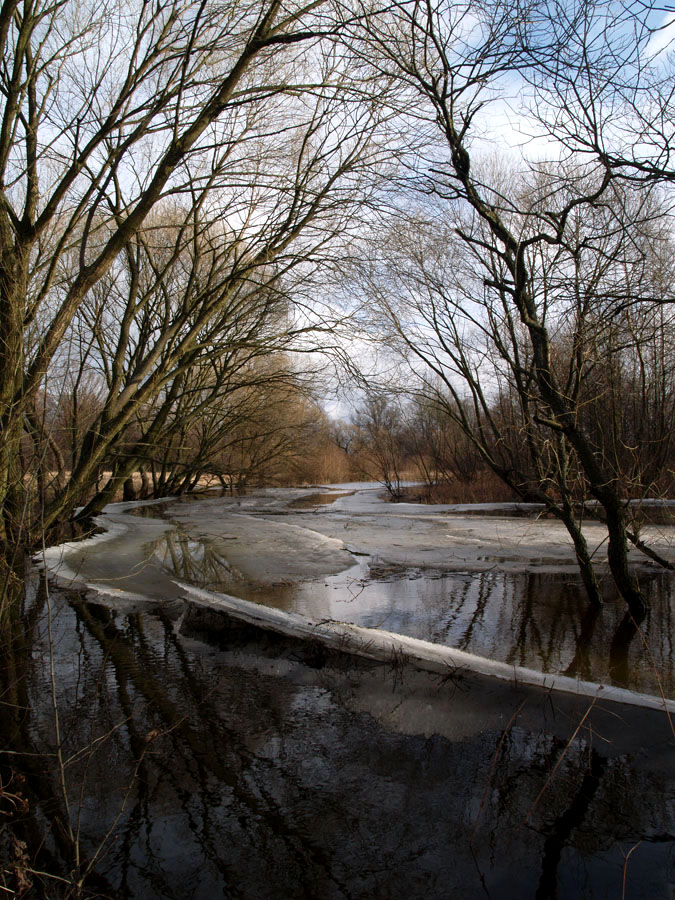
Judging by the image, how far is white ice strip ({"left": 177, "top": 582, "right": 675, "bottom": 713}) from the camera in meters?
3.49

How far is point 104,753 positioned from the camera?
2975 millimetres

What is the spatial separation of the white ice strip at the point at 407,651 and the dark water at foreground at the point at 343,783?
103mm

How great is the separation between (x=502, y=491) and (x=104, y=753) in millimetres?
16045

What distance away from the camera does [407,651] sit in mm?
4113

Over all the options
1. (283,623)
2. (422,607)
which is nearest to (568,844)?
(283,623)

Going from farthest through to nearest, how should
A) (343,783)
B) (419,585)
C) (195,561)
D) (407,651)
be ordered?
(195,561), (419,585), (407,651), (343,783)

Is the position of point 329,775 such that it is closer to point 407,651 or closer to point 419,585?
point 407,651

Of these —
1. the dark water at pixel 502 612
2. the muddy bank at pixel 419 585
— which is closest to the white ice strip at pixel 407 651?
the muddy bank at pixel 419 585

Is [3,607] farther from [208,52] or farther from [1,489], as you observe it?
[208,52]

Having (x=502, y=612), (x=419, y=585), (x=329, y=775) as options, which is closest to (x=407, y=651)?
(x=329, y=775)

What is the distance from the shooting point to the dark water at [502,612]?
4.30m

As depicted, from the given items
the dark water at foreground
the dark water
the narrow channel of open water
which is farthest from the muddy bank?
the dark water at foreground

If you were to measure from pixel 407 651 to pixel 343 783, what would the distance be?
144 centimetres

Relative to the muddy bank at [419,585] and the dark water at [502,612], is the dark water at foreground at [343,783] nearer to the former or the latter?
the muddy bank at [419,585]
